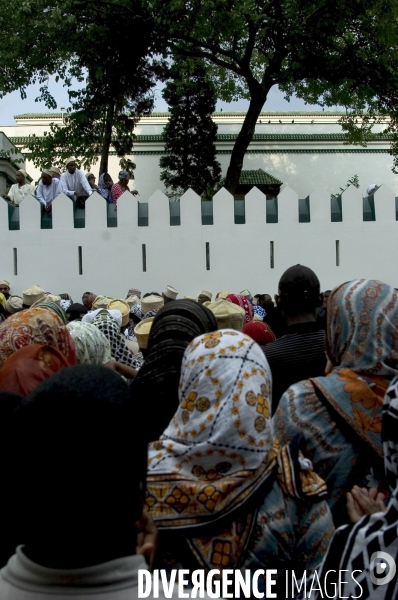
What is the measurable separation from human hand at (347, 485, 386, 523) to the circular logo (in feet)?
1.86

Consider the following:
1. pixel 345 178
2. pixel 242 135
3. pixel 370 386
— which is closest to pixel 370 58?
pixel 242 135

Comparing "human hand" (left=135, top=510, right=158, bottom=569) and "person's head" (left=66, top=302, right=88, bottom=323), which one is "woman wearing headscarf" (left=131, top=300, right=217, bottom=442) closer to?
"human hand" (left=135, top=510, right=158, bottom=569)

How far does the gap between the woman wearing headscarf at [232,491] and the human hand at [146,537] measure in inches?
8.6

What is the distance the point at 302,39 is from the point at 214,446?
652 inches

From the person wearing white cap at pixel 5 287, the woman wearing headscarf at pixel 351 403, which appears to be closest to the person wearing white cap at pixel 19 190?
the person wearing white cap at pixel 5 287

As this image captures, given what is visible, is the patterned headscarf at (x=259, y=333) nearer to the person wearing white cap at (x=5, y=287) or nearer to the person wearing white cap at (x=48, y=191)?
the person wearing white cap at (x=5, y=287)

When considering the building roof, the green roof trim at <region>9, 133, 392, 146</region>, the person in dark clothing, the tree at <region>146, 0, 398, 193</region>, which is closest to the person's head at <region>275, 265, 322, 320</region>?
the person in dark clothing

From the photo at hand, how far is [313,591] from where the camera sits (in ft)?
5.27

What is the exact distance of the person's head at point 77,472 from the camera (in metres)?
1.26

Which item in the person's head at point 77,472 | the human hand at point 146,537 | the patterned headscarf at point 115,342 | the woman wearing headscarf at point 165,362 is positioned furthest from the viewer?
the patterned headscarf at point 115,342

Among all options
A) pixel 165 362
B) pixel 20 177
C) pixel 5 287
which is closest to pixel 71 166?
pixel 20 177

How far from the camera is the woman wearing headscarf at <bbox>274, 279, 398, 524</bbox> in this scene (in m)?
2.19

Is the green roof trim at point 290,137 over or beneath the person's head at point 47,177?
over

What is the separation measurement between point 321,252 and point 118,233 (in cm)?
422
